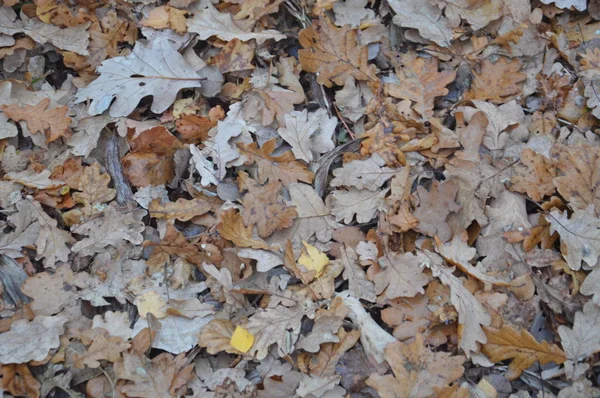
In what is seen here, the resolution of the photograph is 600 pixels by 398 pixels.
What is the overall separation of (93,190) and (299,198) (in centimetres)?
99

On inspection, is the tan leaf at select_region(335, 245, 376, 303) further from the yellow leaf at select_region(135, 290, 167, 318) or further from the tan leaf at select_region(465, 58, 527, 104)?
the tan leaf at select_region(465, 58, 527, 104)

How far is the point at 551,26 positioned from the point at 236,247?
2.05 m

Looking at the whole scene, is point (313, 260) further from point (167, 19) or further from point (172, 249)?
point (167, 19)

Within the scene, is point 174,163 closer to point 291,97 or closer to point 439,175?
point 291,97

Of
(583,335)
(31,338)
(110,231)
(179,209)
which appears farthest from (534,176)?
(31,338)

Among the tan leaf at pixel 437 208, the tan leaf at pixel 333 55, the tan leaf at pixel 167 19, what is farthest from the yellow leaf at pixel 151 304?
the tan leaf at pixel 167 19

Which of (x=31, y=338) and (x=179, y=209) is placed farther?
(x=179, y=209)

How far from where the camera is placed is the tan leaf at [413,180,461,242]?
2.29 m

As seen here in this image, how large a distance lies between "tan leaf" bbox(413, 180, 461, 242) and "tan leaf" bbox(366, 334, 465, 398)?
48cm

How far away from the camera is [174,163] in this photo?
258 centimetres

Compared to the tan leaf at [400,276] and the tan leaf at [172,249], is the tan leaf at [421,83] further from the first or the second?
the tan leaf at [172,249]

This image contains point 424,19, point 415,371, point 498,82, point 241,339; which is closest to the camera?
point 415,371

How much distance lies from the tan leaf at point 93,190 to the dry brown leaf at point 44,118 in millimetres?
273

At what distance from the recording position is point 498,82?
8.70 ft
